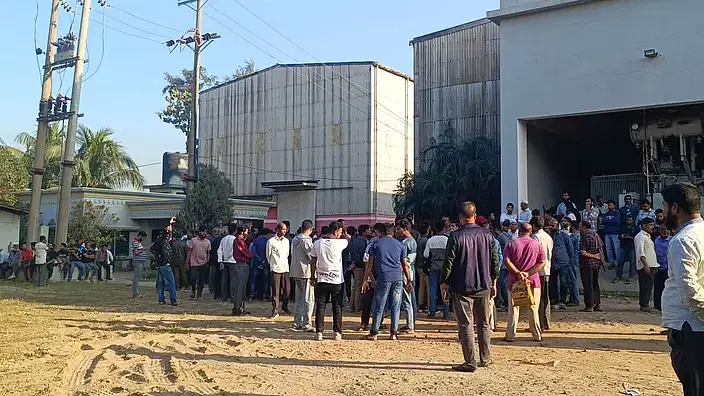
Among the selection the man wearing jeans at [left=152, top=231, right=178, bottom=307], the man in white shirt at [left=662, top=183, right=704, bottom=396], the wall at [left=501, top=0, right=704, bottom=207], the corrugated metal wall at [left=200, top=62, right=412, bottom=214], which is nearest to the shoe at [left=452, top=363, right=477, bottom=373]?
the man in white shirt at [left=662, top=183, right=704, bottom=396]

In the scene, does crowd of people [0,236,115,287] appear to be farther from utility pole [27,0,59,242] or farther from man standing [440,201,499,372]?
man standing [440,201,499,372]

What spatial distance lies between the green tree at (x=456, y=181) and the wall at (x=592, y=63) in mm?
4384

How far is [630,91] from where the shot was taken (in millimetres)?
18469

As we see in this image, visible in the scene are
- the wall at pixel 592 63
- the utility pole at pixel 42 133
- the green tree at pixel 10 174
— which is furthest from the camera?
the green tree at pixel 10 174

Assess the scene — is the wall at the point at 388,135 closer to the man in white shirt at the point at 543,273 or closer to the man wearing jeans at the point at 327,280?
the man in white shirt at the point at 543,273

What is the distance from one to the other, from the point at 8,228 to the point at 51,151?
9887mm

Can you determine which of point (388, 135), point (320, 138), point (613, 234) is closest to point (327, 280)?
point (613, 234)

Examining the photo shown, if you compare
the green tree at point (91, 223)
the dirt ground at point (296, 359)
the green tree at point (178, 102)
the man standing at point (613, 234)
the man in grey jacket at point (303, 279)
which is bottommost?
the dirt ground at point (296, 359)

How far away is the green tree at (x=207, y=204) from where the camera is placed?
2511 centimetres

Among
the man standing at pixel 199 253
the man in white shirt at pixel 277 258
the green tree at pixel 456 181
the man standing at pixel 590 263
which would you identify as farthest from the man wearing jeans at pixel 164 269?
the green tree at pixel 456 181

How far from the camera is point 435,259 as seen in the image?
11.7m

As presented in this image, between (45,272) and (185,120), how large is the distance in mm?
31756

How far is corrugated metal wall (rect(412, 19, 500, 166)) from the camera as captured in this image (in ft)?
90.7

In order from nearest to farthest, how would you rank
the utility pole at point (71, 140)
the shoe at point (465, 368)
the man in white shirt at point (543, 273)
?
1. the shoe at point (465, 368)
2. the man in white shirt at point (543, 273)
3. the utility pole at point (71, 140)
